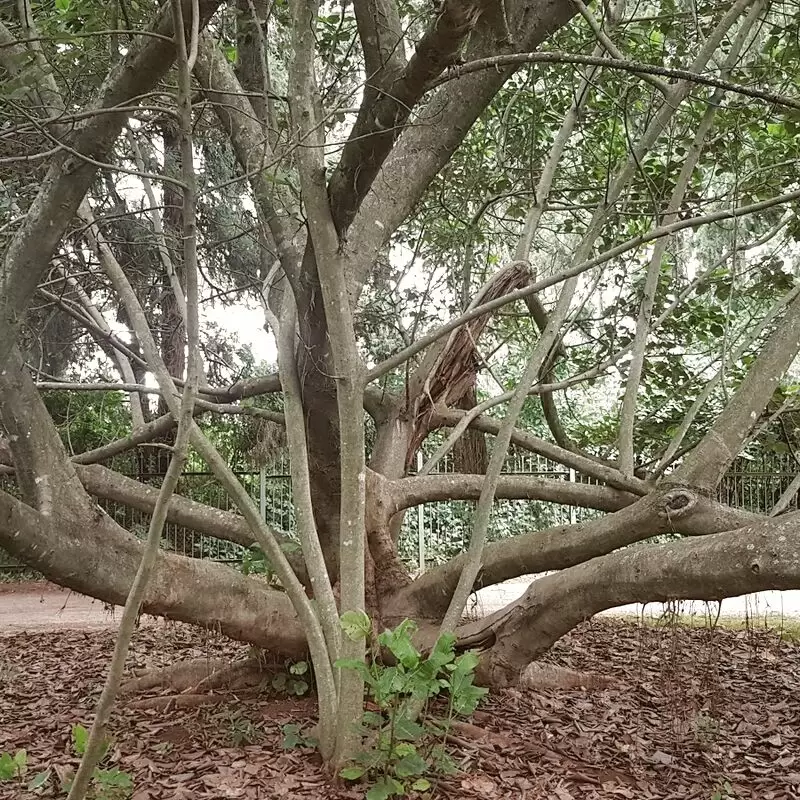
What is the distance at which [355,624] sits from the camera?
2.99m

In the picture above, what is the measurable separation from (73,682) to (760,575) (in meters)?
4.54

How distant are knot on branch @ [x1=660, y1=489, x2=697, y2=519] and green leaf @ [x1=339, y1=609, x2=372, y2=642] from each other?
1575 millimetres

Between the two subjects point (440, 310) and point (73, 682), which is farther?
point (440, 310)

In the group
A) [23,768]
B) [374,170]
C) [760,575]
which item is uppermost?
[374,170]

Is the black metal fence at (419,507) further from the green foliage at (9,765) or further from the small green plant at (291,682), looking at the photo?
the green foliage at (9,765)

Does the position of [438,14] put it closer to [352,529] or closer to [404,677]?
[352,529]

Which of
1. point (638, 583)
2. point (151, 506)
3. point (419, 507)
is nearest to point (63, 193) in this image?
point (151, 506)

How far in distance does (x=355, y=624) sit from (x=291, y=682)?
1717 mm

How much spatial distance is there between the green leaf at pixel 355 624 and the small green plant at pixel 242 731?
1.23 m

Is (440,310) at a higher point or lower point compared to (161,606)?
higher

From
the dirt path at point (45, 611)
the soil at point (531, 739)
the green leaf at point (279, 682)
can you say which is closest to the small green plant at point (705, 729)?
the soil at point (531, 739)

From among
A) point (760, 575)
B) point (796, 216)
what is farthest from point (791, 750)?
point (796, 216)

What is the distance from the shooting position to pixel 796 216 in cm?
473

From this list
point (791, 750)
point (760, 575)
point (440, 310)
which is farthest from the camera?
point (440, 310)
